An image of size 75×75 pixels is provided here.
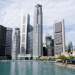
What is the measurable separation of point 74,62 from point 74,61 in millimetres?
612

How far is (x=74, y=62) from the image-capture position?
10969cm

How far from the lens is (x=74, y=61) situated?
360 feet
